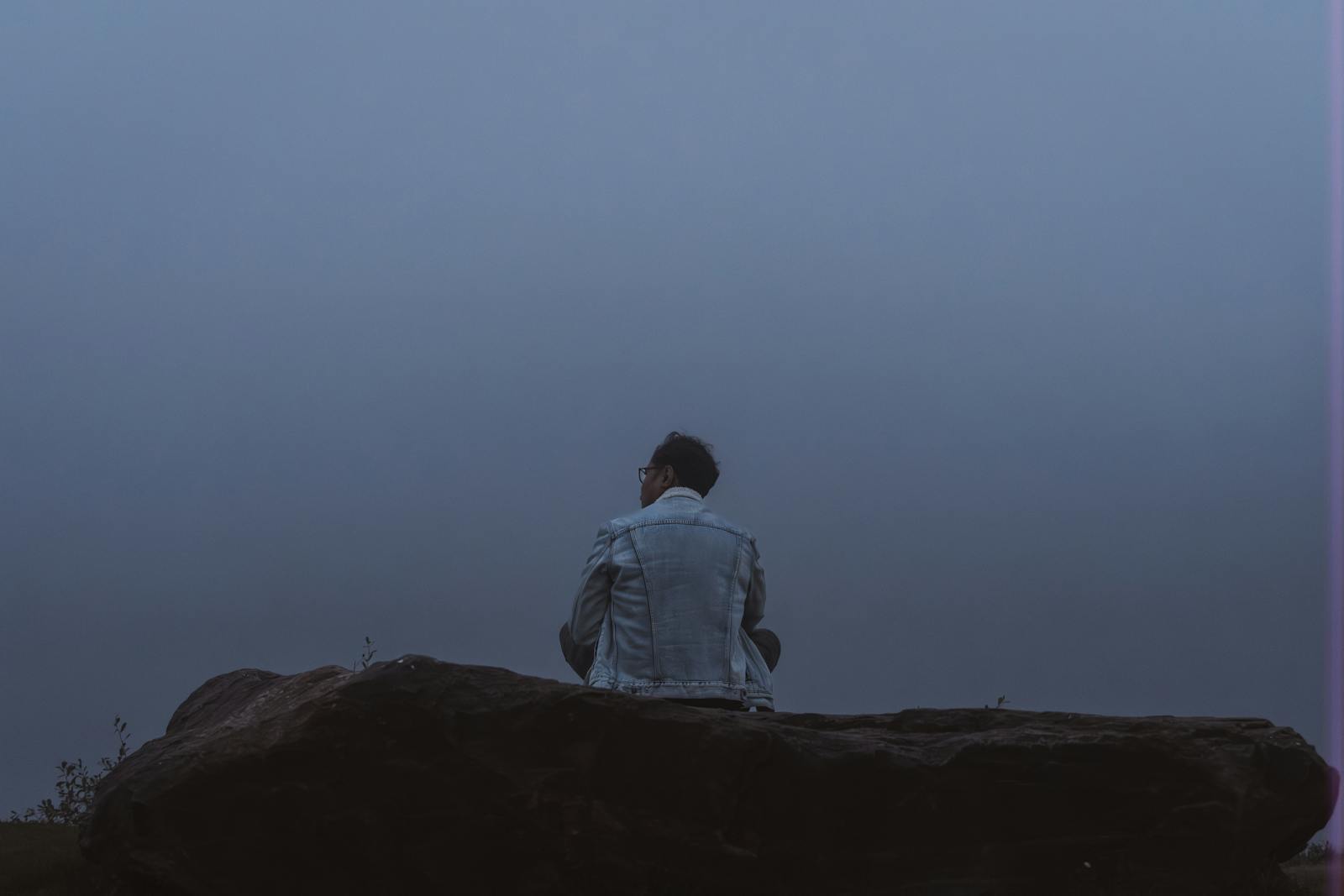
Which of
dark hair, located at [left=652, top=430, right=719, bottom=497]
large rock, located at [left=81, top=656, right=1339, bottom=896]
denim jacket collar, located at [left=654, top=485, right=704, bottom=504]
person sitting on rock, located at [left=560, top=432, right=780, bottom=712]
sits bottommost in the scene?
large rock, located at [left=81, top=656, right=1339, bottom=896]

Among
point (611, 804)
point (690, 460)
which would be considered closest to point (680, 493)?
point (690, 460)

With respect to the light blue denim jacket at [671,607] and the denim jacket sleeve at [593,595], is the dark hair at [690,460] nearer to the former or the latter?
the light blue denim jacket at [671,607]

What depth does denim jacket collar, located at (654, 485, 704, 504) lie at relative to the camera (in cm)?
656

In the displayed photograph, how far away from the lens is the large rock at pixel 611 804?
5164 millimetres

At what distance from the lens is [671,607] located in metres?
6.18

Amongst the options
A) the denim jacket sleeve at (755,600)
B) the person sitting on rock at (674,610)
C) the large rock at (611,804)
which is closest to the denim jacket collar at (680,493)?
the person sitting on rock at (674,610)

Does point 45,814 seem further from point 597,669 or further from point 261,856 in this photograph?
point 597,669

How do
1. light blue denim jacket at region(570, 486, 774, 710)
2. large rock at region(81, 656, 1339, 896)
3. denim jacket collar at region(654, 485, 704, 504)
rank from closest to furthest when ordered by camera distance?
large rock at region(81, 656, 1339, 896)
light blue denim jacket at region(570, 486, 774, 710)
denim jacket collar at region(654, 485, 704, 504)

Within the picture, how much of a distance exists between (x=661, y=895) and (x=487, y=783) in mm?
944

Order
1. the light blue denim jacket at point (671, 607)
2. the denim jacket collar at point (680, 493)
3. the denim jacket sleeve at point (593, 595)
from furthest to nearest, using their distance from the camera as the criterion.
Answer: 1. the denim jacket collar at point (680, 493)
2. the denim jacket sleeve at point (593, 595)
3. the light blue denim jacket at point (671, 607)

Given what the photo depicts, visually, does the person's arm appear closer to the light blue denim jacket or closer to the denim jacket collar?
the light blue denim jacket

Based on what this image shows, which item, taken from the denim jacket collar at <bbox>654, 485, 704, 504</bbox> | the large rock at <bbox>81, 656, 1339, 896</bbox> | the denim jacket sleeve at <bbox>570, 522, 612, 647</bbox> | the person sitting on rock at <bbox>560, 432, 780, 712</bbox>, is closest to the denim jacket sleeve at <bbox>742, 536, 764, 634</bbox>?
the person sitting on rock at <bbox>560, 432, 780, 712</bbox>

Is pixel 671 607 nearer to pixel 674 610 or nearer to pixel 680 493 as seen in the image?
pixel 674 610

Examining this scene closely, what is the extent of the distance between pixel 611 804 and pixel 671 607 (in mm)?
1267
